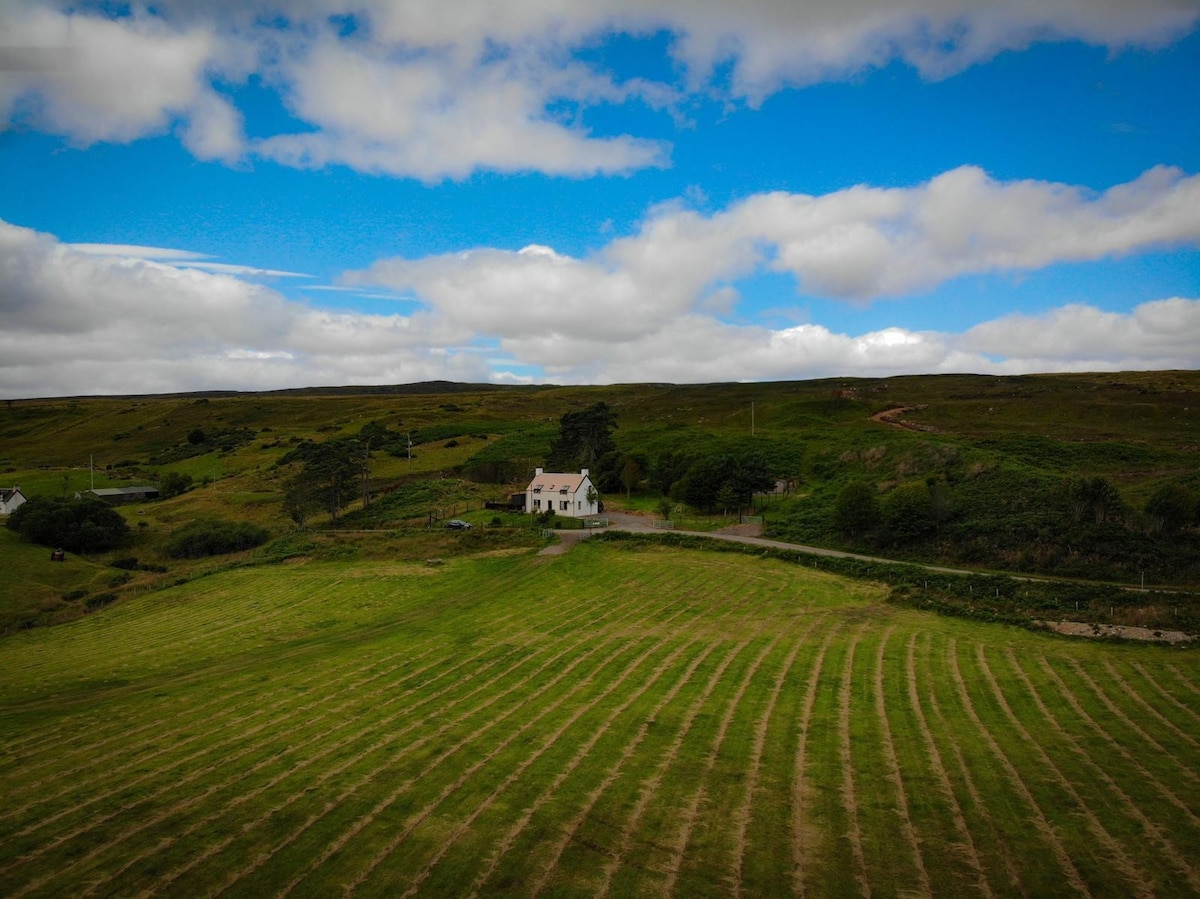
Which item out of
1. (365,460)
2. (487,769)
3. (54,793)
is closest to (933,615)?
(487,769)

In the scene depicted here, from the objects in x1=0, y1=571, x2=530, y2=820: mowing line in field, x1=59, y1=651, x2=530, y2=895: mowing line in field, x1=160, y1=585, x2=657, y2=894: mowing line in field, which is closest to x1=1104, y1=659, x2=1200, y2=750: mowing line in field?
x1=160, y1=585, x2=657, y2=894: mowing line in field

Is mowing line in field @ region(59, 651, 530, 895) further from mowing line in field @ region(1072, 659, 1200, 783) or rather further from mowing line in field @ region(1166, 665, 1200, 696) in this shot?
mowing line in field @ region(1166, 665, 1200, 696)

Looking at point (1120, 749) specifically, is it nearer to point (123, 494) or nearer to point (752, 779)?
point (752, 779)

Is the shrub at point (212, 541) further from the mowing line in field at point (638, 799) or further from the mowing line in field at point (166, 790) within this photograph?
the mowing line in field at point (638, 799)

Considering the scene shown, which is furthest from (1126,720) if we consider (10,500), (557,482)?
(10,500)

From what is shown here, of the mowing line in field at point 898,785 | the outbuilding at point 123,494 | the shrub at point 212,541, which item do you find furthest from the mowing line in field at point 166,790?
the outbuilding at point 123,494
